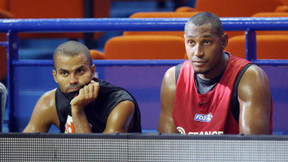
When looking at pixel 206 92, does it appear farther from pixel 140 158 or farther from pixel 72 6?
pixel 72 6

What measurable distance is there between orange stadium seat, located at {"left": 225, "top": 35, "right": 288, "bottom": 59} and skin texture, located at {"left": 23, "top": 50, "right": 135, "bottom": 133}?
0.88 metres

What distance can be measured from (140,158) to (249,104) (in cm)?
90

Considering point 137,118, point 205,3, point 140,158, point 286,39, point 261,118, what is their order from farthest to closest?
point 205,3
point 286,39
point 137,118
point 261,118
point 140,158

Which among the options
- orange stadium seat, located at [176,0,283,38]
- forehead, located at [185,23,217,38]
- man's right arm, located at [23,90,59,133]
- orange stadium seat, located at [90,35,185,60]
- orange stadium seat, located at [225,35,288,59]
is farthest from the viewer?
orange stadium seat, located at [176,0,283,38]

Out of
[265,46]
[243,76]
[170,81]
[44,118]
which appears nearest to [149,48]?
[265,46]

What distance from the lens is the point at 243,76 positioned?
2213 millimetres

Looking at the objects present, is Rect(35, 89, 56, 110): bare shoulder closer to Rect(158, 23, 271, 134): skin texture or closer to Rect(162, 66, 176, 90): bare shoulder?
Rect(162, 66, 176, 90): bare shoulder

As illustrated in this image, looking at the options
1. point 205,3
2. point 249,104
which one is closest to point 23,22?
point 249,104

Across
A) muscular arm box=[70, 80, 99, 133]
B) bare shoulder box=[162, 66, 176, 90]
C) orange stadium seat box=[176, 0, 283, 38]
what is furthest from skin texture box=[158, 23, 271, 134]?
orange stadium seat box=[176, 0, 283, 38]

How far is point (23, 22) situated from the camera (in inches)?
107

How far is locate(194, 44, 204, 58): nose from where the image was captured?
2.19 meters

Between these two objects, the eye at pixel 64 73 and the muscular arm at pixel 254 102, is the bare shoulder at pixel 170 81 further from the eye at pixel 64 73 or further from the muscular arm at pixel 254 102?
the eye at pixel 64 73

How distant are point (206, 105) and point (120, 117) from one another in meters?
0.39

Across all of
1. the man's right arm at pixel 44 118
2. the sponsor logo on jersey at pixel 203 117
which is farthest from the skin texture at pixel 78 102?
the sponsor logo on jersey at pixel 203 117
